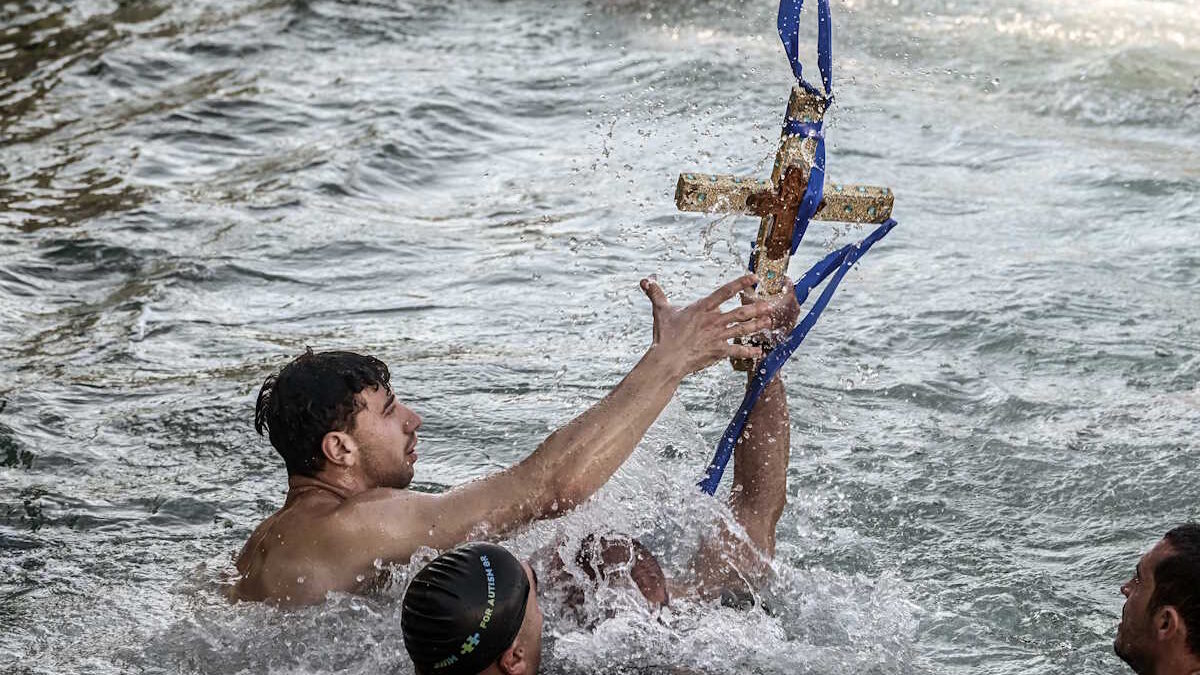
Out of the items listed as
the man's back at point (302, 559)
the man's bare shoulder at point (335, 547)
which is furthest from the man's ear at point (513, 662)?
the man's back at point (302, 559)

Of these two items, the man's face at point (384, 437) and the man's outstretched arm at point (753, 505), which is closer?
the man's face at point (384, 437)

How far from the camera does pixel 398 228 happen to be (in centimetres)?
1011

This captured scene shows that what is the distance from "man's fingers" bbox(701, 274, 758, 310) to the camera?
4.30 m

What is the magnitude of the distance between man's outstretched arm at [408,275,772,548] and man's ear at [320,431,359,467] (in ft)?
1.77

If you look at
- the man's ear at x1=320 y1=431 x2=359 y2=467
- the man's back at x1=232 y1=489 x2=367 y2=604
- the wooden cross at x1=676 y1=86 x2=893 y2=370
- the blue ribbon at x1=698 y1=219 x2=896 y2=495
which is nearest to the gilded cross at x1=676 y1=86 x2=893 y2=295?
the wooden cross at x1=676 y1=86 x2=893 y2=370

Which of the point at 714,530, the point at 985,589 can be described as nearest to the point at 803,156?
the point at 714,530

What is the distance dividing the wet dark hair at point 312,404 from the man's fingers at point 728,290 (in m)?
1.15

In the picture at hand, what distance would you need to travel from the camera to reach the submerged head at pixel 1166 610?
3.98 m

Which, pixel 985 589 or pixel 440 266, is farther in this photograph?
pixel 440 266

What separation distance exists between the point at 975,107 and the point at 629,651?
865cm

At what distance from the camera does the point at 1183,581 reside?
158 inches

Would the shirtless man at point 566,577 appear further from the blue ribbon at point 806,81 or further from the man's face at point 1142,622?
the man's face at point 1142,622

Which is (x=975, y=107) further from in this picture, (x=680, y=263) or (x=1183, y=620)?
(x=1183, y=620)

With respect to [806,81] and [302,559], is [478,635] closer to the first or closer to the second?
[302,559]
